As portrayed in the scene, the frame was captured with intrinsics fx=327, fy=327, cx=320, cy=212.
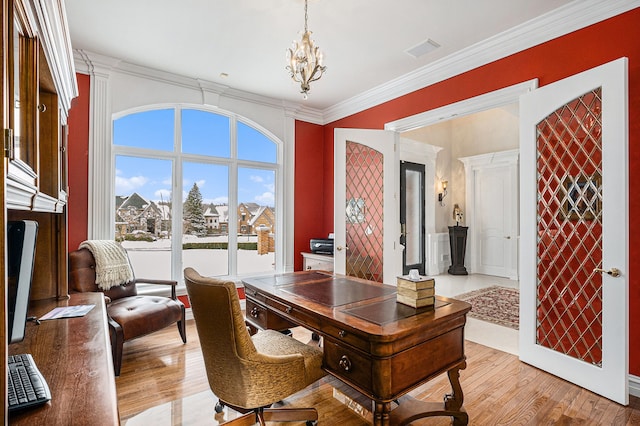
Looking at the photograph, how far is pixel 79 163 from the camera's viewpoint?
11.4 ft

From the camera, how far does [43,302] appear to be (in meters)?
2.24

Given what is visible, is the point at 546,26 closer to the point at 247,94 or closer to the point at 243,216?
the point at 247,94

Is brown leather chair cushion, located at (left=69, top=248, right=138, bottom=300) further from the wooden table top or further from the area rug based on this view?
the area rug

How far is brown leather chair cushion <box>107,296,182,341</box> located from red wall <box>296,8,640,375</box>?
346 centimetres

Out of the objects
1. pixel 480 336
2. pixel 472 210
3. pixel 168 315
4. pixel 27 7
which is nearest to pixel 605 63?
pixel 480 336

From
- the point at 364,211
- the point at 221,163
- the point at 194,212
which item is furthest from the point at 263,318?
the point at 221,163

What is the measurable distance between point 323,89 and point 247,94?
41.8 inches

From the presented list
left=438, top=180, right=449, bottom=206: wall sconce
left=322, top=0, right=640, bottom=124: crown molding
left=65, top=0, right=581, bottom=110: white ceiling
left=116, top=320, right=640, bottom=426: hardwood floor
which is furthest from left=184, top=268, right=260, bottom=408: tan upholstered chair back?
left=438, top=180, right=449, bottom=206: wall sconce

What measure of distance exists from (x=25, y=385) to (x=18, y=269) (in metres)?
0.41

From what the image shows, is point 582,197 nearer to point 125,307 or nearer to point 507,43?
point 507,43

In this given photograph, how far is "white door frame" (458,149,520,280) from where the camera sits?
6508 mm

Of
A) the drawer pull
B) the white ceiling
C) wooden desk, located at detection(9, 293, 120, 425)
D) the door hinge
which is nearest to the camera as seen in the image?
the door hinge

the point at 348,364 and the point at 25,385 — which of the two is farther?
the point at 348,364

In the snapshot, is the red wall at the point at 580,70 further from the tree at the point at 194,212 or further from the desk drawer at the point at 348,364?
the tree at the point at 194,212
